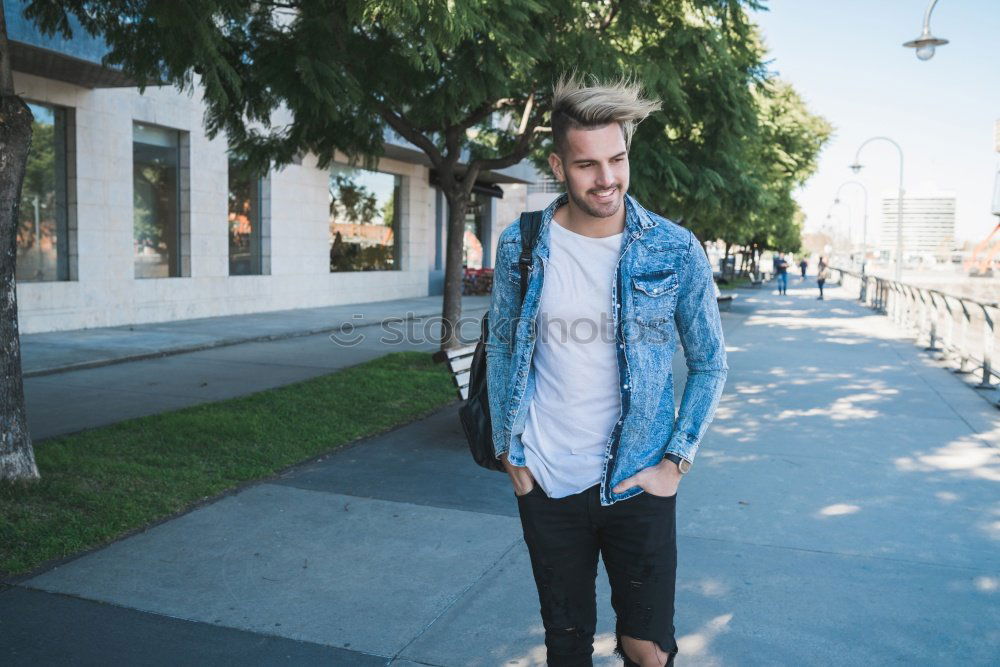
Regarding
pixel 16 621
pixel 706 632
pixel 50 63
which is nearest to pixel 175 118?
pixel 50 63

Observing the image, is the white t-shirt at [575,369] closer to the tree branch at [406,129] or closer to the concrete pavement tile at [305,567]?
the concrete pavement tile at [305,567]

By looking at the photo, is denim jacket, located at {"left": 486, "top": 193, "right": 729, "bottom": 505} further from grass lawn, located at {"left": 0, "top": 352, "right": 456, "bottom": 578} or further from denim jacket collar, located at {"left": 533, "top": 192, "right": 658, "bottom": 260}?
grass lawn, located at {"left": 0, "top": 352, "right": 456, "bottom": 578}

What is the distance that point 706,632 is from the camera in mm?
3635

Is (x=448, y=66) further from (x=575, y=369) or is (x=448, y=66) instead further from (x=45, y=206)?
(x=45, y=206)

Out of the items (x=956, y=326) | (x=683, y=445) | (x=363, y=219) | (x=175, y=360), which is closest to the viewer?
(x=683, y=445)

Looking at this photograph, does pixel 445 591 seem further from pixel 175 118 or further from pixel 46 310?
pixel 175 118

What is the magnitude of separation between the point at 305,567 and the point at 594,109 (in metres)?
2.96

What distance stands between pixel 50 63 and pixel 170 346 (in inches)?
169

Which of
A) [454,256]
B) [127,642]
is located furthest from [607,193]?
[454,256]

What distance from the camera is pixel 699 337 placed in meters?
2.29

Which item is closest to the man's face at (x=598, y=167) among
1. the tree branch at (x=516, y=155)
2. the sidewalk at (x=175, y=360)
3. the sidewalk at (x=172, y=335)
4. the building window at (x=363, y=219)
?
the sidewalk at (x=175, y=360)

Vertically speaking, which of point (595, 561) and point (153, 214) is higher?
point (153, 214)

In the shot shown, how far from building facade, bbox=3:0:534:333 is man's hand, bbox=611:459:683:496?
917 cm

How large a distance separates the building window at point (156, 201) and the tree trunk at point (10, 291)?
35.1 ft
